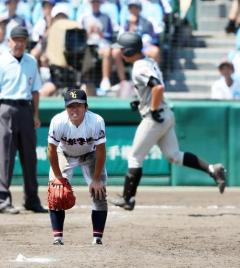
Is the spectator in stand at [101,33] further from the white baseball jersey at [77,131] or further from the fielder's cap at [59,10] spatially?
the white baseball jersey at [77,131]

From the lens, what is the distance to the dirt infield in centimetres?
712

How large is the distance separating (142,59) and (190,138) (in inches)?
115

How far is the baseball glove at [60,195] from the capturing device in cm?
797

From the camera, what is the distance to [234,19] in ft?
54.2

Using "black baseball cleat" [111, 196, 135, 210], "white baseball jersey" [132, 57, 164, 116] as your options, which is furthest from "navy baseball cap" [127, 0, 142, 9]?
"black baseball cleat" [111, 196, 135, 210]

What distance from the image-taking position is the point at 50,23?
14977 millimetres

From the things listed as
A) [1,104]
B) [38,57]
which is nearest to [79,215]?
[1,104]

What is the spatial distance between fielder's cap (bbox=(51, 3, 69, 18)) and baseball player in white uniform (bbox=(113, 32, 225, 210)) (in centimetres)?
407

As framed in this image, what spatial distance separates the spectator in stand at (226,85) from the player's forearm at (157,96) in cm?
362

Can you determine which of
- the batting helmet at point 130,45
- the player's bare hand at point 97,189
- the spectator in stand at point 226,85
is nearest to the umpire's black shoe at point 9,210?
the batting helmet at point 130,45

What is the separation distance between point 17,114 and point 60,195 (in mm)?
3101

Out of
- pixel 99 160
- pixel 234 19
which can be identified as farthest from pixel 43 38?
pixel 99 160

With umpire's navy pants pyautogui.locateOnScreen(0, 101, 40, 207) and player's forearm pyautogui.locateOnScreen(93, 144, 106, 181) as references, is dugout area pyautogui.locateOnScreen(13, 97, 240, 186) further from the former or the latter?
player's forearm pyautogui.locateOnScreen(93, 144, 106, 181)

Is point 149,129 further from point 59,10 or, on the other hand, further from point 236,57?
point 59,10
